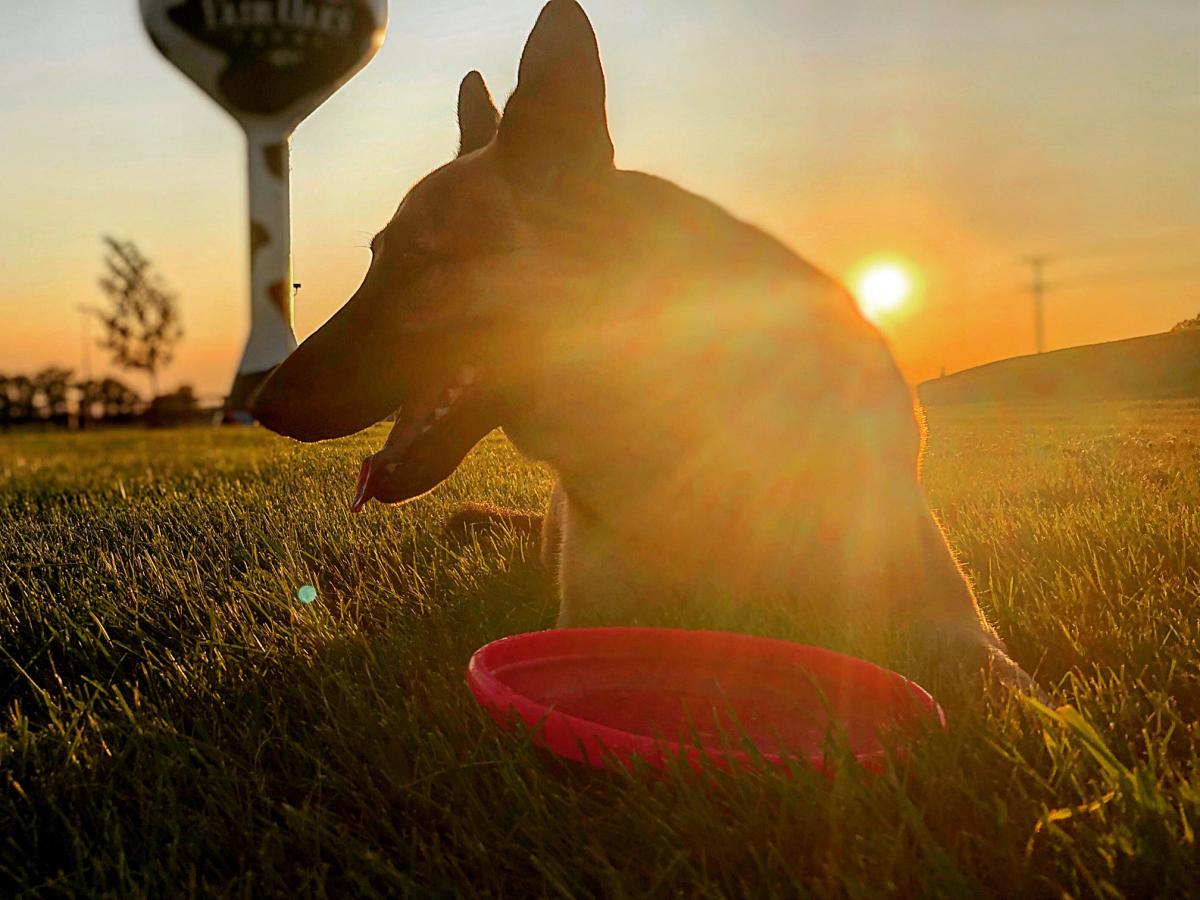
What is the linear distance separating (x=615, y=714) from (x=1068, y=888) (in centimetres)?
98

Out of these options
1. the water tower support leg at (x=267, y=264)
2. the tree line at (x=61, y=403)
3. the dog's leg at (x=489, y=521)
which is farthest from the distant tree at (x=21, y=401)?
the dog's leg at (x=489, y=521)

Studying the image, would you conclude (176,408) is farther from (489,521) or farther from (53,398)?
(489,521)

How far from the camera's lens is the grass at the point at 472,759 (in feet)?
4.54

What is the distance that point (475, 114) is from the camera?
348cm

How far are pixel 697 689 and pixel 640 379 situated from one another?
0.98 metres

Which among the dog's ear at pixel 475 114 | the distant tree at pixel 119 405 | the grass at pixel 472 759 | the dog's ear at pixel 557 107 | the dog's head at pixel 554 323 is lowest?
the grass at pixel 472 759

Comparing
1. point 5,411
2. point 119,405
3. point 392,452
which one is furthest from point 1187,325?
point 5,411

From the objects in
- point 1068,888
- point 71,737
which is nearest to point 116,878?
point 71,737

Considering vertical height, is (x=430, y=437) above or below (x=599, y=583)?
above

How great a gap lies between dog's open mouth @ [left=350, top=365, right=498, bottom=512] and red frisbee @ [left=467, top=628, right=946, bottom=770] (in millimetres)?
750

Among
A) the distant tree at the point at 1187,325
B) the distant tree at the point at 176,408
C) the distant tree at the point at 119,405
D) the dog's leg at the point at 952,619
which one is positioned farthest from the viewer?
the distant tree at the point at 119,405

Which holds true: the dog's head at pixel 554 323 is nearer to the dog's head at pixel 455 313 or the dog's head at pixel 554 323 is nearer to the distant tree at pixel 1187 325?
the dog's head at pixel 455 313

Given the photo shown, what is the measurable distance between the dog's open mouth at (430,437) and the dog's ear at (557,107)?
59 centimetres

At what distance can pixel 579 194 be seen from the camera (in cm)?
266
